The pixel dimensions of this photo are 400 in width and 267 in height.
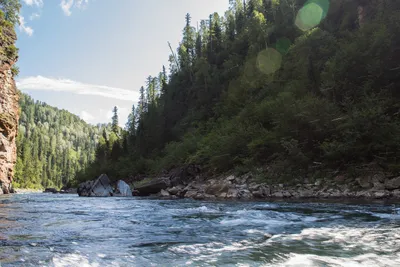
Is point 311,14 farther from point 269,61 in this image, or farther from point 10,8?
point 10,8

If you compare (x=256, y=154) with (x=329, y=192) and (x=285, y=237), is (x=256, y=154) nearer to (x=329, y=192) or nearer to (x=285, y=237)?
(x=329, y=192)

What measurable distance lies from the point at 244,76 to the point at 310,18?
12.6 metres

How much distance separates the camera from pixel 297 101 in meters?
21.9

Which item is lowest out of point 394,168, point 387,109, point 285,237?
point 285,237

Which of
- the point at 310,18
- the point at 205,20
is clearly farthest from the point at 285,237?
the point at 205,20

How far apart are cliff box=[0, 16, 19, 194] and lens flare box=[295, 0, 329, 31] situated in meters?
39.5

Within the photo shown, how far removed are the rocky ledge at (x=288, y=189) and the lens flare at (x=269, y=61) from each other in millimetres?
19517

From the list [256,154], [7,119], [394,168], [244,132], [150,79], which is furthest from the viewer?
[150,79]

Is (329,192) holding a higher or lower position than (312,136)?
lower

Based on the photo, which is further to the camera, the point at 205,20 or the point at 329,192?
the point at 205,20

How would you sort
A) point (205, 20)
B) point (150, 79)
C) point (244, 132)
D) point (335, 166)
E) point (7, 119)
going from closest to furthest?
point (335, 166)
point (244, 132)
point (7, 119)
point (205, 20)
point (150, 79)

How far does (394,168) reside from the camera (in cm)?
1516

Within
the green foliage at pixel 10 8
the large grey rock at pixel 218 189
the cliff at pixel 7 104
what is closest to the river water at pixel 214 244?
the large grey rock at pixel 218 189

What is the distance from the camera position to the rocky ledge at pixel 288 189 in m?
15.2
